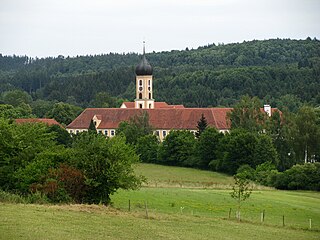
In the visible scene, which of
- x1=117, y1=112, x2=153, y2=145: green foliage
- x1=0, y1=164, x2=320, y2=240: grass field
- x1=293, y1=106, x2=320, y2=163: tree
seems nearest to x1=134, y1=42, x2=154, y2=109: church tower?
x1=117, y1=112, x2=153, y2=145: green foliage

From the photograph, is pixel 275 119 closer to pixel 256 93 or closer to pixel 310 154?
pixel 310 154

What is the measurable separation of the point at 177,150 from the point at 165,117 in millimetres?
23111

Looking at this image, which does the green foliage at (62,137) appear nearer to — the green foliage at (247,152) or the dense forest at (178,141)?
the dense forest at (178,141)

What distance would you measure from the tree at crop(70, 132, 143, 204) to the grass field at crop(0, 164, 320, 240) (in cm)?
128

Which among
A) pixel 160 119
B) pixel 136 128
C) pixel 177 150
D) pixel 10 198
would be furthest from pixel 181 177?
pixel 160 119

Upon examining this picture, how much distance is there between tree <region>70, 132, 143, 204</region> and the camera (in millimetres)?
35125

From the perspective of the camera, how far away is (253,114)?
255ft

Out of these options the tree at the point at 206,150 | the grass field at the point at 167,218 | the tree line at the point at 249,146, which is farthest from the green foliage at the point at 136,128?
the grass field at the point at 167,218

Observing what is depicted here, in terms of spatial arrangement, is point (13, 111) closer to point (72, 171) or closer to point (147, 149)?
point (147, 149)

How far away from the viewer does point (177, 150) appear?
74812 millimetres

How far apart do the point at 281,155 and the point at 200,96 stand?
74.2 metres

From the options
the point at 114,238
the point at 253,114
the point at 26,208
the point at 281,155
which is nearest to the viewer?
the point at 114,238

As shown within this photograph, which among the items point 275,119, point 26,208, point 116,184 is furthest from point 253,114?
point 26,208

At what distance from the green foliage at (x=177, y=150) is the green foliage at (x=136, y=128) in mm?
6903
